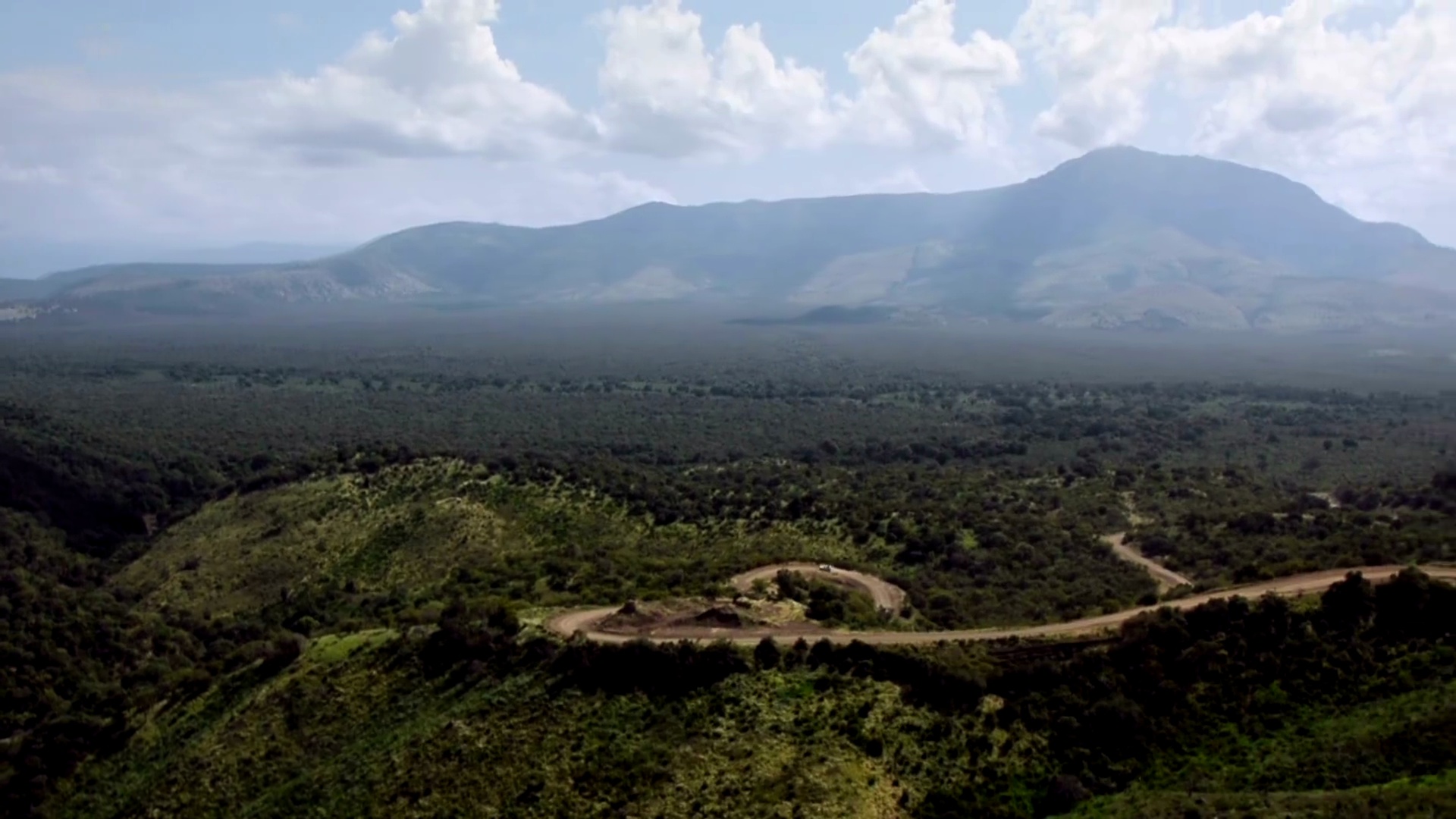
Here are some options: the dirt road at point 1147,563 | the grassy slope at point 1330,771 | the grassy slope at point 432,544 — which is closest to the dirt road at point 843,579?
the grassy slope at point 432,544

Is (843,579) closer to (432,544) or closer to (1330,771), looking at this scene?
(1330,771)

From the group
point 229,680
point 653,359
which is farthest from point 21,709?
point 653,359

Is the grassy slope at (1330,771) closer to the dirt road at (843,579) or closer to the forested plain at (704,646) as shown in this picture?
the forested plain at (704,646)

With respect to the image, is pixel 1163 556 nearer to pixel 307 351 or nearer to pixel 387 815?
pixel 387 815

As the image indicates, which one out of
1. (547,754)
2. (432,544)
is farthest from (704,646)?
(432,544)

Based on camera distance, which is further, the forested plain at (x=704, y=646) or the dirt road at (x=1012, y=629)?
the dirt road at (x=1012, y=629)

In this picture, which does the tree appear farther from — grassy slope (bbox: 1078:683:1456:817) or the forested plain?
grassy slope (bbox: 1078:683:1456:817)
